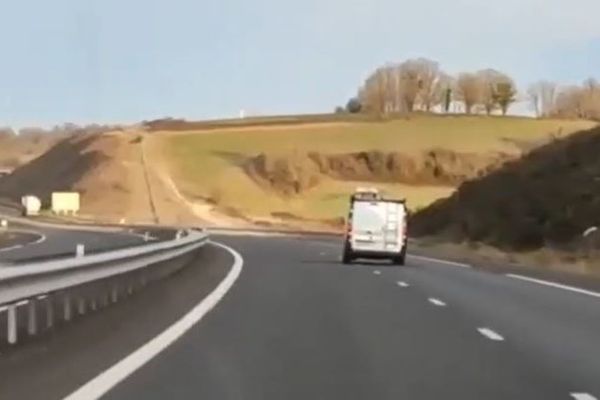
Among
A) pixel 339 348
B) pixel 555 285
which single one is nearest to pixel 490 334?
pixel 339 348

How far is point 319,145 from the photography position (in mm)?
153625

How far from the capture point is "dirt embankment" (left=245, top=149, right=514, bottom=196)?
14662 cm

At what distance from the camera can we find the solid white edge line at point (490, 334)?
18.1 metres

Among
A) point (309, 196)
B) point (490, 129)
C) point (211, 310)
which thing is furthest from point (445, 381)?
point (490, 129)

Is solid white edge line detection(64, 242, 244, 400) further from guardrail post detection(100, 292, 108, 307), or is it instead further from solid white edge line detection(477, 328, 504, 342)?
solid white edge line detection(477, 328, 504, 342)

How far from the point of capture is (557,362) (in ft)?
50.3

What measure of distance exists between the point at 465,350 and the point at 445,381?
122 inches

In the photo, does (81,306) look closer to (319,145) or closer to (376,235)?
(376,235)

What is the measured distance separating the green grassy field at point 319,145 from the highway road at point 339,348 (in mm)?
105567

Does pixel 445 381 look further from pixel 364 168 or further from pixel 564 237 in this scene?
pixel 364 168

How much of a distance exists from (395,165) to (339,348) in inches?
5242

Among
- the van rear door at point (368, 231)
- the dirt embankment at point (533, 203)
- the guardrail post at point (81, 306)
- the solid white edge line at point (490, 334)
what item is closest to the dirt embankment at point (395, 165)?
the dirt embankment at point (533, 203)

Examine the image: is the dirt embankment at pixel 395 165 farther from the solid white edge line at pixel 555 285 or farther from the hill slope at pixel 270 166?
the solid white edge line at pixel 555 285

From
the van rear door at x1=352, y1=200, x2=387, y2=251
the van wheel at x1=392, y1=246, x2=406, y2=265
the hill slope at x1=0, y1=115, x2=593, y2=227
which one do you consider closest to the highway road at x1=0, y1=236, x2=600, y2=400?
the van rear door at x1=352, y1=200, x2=387, y2=251
